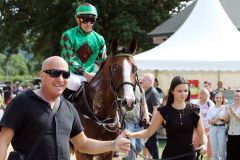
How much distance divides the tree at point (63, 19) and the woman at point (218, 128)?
1648 cm

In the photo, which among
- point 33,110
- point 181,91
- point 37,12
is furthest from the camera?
point 37,12

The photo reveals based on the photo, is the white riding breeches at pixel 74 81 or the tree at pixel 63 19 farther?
the tree at pixel 63 19

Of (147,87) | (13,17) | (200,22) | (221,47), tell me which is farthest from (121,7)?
(147,87)

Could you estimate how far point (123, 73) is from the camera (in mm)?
6422

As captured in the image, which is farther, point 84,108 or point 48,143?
point 84,108

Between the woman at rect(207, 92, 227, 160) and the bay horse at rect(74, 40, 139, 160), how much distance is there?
467 cm

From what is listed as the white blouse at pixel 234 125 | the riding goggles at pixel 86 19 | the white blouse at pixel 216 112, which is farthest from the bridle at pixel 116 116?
the white blouse at pixel 216 112

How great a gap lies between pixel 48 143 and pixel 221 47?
12.9m

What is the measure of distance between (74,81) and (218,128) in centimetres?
492

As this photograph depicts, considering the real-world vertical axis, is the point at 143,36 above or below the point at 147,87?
above

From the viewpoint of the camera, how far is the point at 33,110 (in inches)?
160

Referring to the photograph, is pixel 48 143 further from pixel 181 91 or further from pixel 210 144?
pixel 210 144

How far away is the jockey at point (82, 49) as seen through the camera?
710 centimetres

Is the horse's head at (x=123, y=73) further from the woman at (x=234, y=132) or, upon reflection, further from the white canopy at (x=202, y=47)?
the white canopy at (x=202, y=47)
